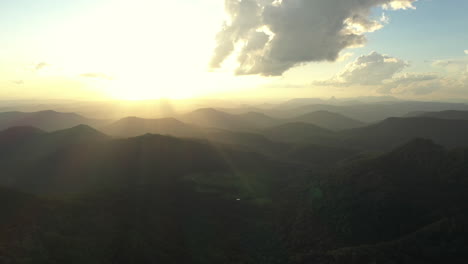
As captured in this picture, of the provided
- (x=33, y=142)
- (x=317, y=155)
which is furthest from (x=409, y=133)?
(x=33, y=142)

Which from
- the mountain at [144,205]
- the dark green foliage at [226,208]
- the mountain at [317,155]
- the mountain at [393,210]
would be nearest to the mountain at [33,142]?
the dark green foliage at [226,208]

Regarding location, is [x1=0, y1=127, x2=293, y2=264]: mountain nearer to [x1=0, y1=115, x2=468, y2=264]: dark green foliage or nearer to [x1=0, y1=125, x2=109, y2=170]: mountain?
[x1=0, y1=115, x2=468, y2=264]: dark green foliage

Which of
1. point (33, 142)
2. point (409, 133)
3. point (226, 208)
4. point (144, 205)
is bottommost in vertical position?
point (226, 208)

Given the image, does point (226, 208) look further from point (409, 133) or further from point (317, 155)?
point (409, 133)

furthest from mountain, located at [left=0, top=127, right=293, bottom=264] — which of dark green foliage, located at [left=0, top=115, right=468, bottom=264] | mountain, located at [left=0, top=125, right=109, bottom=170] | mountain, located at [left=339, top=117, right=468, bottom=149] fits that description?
mountain, located at [left=339, top=117, right=468, bottom=149]

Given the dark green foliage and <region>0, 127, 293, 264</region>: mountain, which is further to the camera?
<region>0, 127, 293, 264</region>: mountain

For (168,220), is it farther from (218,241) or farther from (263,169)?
(263,169)

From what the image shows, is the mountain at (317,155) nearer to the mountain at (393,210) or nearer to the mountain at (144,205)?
the mountain at (144,205)

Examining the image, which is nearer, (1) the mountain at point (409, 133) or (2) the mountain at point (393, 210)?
(2) the mountain at point (393, 210)

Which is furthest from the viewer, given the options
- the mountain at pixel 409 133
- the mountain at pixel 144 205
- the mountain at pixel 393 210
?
the mountain at pixel 409 133
